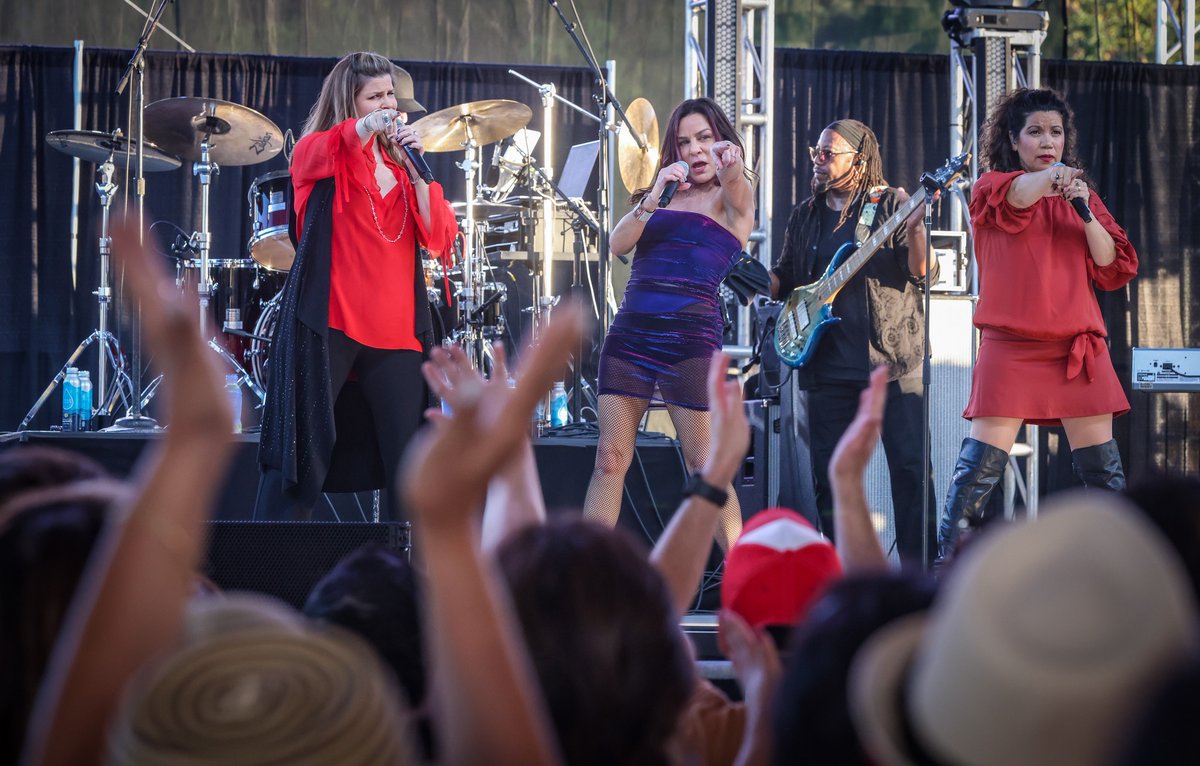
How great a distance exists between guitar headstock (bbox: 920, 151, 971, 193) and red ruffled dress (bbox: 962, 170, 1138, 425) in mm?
A: 115

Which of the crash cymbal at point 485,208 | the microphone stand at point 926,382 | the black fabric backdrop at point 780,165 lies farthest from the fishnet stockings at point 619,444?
the black fabric backdrop at point 780,165

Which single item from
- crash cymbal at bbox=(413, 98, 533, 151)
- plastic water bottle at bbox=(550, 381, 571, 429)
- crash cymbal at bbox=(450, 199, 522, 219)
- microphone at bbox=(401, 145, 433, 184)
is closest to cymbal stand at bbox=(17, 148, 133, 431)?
crash cymbal at bbox=(413, 98, 533, 151)

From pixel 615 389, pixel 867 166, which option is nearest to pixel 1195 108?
pixel 867 166

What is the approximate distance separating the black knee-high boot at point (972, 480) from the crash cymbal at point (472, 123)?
3816 millimetres

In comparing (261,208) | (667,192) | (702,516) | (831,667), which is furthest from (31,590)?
(261,208)

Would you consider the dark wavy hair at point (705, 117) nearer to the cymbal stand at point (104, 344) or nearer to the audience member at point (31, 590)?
the audience member at point (31, 590)

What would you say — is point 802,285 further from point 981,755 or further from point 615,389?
point 981,755

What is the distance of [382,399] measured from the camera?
3549 mm

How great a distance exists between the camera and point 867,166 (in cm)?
472

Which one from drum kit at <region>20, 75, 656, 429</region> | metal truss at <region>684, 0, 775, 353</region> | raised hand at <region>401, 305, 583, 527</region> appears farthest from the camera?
drum kit at <region>20, 75, 656, 429</region>

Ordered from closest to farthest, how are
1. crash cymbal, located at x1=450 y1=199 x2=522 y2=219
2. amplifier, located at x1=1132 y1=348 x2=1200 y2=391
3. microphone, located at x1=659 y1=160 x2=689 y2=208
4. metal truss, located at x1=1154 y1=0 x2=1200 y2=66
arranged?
1. microphone, located at x1=659 y1=160 x2=689 y2=208
2. amplifier, located at x1=1132 y1=348 x2=1200 y2=391
3. crash cymbal, located at x1=450 y1=199 x2=522 y2=219
4. metal truss, located at x1=1154 y1=0 x2=1200 y2=66

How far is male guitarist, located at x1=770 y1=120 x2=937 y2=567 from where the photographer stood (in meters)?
4.56

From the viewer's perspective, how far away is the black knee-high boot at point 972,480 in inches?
154

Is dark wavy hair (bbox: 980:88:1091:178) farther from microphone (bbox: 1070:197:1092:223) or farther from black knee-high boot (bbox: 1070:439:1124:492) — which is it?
black knee-high boot (bbox: 1070:439:1124:492)
